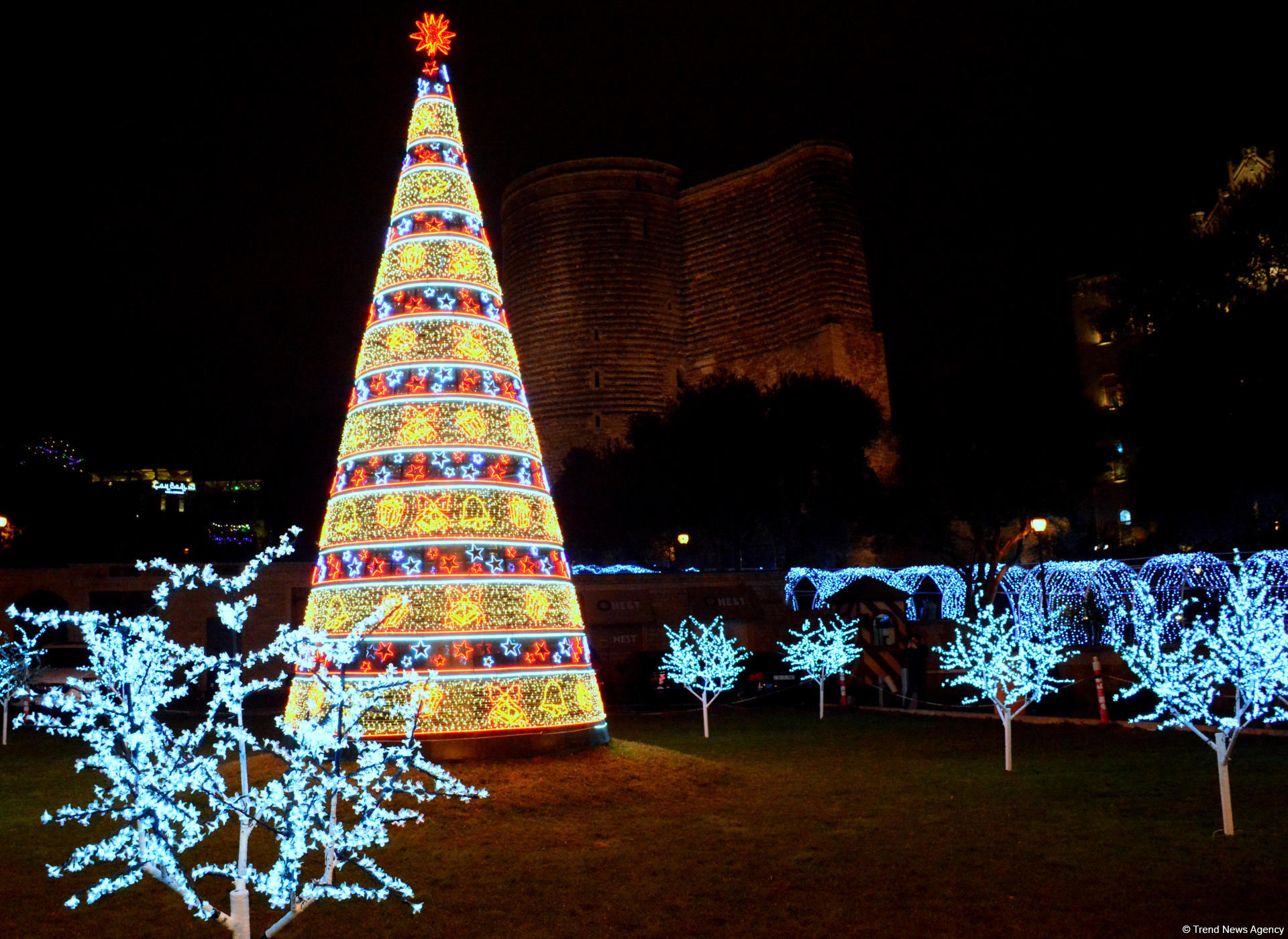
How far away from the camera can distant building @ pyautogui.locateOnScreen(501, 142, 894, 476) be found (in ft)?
190

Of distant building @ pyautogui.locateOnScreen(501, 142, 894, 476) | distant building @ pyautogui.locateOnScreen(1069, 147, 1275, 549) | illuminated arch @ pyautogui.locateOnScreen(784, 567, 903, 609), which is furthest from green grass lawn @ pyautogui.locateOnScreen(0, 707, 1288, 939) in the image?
distant building @ pyautogui.locateOnScreen(501, 142, 894, 476)

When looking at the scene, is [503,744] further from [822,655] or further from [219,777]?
[822,655]

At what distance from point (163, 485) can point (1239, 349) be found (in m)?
76.0

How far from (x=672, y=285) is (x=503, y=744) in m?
55.2

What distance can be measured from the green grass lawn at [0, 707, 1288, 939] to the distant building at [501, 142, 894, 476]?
144 feet

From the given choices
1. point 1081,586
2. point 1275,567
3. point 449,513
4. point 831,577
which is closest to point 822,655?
point 1081,586

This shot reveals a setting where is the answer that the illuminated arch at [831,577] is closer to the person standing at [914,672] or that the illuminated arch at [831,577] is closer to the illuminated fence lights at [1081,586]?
the illuminated fence lights at [1081,586]

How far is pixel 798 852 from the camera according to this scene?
28.1 feet

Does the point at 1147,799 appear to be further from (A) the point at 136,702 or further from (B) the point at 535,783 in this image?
(A) the point at 136,702

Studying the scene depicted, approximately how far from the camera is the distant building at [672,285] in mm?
57812

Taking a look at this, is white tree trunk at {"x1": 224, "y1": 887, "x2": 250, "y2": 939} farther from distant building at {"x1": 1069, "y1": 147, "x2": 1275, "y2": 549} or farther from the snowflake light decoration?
distant building at {"x1": 1069, "y1": 147, "x2": 1275, "y2": 549}

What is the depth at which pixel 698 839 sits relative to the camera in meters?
9.09

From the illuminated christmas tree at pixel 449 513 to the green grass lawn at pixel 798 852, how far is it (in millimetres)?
669

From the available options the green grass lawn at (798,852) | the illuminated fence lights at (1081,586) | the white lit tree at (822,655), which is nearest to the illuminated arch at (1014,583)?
the illuminated fence lights at (1081,586)
